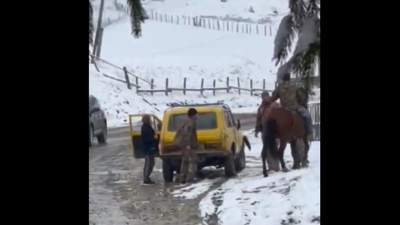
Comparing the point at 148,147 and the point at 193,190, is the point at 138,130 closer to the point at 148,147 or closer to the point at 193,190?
the point at 148,147

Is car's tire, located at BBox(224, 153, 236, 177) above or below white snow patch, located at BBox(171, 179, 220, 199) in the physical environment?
above

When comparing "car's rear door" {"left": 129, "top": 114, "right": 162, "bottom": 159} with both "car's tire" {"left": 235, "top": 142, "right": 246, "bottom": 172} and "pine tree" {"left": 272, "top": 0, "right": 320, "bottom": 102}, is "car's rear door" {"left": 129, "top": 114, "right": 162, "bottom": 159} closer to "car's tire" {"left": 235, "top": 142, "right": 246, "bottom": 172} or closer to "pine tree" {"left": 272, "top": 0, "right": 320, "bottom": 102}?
"car's tire" {"left": 235, "top": 142, "right": 246, "bottom": 172}

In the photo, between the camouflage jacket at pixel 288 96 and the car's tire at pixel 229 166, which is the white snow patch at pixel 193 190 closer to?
the car's tire at pixel 229 166

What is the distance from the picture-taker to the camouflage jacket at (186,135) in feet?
8.09

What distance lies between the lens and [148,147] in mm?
2506

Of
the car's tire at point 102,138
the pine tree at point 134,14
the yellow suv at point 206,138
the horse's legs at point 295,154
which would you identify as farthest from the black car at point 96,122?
the horse's legs at point 295,154

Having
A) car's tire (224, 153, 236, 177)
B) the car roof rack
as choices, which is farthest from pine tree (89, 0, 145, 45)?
car's tire (224, 153, 236, 177)

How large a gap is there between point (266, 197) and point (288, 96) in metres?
0.39

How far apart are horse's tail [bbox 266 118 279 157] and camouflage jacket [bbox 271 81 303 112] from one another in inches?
3.3

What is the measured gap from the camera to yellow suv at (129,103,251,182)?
8.13 ft
